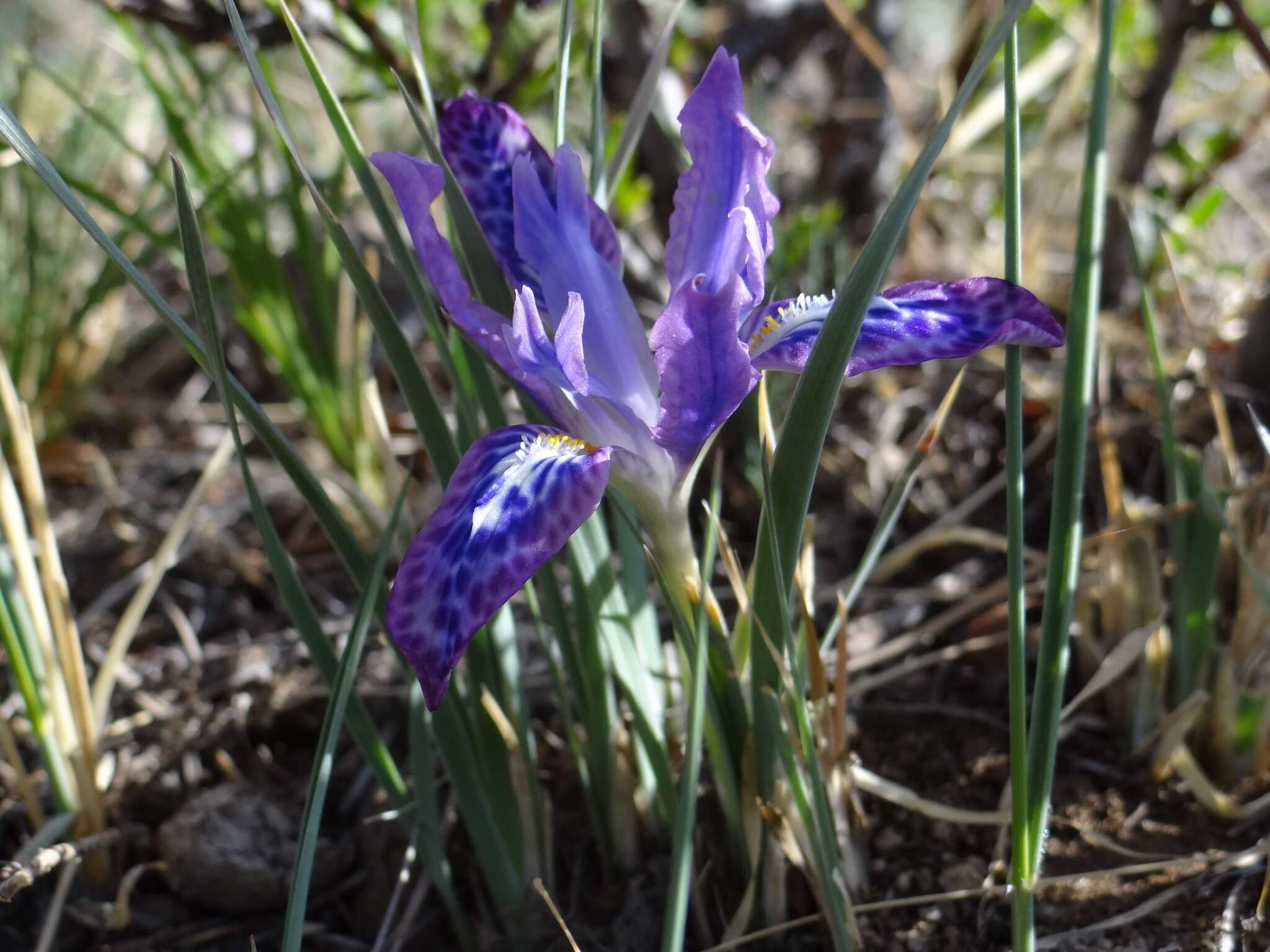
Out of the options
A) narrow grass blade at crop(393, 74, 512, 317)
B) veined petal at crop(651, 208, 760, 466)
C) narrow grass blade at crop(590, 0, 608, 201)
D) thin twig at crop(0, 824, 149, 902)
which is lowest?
thin twig at crop(0, 824, 149, 902)

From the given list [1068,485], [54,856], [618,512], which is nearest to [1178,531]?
[1068,485]

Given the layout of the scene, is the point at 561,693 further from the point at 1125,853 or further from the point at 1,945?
the point at 1,945

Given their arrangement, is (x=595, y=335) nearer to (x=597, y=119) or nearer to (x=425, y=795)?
(x=597, y=119)

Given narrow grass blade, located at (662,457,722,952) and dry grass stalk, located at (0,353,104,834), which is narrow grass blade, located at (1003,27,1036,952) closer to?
narrow grass blade, located at (662,457,722,952)

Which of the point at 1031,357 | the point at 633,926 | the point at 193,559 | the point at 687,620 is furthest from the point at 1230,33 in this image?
the point at 193,559

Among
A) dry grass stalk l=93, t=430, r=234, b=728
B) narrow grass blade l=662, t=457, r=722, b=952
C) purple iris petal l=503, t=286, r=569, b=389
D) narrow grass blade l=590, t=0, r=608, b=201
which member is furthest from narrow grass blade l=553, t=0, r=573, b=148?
dry grass stalk l=93, t=430, r=234, b=728

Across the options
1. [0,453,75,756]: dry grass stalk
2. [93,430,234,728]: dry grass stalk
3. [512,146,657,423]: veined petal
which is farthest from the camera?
[93,430,234,728]: dry grass stalk
